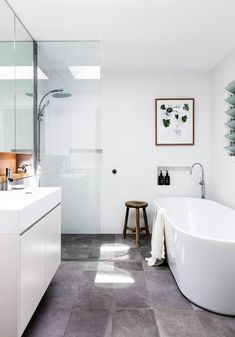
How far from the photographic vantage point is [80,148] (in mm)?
2936

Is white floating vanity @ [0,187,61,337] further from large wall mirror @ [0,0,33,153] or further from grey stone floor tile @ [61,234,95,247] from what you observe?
grey stone floor tile @ [61,234,95,247]

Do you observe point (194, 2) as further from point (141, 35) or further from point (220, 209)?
point (220, 209)

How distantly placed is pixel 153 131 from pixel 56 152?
5.07ft

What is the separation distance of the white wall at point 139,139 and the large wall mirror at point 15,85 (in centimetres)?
127

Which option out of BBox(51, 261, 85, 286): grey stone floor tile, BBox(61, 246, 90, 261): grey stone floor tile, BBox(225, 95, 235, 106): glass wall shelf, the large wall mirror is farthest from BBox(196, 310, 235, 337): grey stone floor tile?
BBox(225, 95, 235, 106): glass wall shelf

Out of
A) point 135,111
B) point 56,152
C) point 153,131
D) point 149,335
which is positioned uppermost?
point 135,111

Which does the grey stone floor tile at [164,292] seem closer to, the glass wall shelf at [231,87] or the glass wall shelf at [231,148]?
the glass wall shelf at [231,148]

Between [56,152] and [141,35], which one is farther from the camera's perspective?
[56,152]

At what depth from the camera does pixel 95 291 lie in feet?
7.10

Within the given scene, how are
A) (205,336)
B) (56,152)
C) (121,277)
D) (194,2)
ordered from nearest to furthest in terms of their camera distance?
(205,336) < (194,2) < (121,277) < (56,152)

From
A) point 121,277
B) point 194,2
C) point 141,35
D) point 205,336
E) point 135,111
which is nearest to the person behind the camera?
point 205,336

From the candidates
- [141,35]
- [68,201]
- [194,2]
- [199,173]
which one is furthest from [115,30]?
[199,173]

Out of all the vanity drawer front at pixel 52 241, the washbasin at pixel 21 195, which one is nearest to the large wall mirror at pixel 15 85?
the washbasin at pixel 21 195

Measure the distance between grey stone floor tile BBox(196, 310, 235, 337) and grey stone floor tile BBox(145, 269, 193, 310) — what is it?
13 cm
